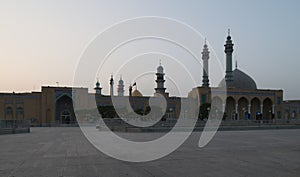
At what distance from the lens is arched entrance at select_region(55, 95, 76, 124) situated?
176ft

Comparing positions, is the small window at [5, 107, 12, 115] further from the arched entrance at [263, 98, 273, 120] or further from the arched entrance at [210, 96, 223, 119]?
the arched entrance at [263, 98, 273, 120]

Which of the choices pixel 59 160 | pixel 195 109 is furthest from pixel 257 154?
pixel 195 109

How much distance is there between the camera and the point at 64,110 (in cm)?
5428

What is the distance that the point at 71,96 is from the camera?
53812mm

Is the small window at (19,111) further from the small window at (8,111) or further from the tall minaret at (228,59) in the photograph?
the tall minaret at (228,59)

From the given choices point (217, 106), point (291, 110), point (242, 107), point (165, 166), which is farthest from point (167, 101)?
point (165, 166)

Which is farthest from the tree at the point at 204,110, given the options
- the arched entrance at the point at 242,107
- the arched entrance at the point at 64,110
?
the arched entrance at the point at 64,110

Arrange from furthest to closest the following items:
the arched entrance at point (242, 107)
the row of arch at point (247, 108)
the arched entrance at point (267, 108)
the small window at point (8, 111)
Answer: the arched entrance at point (267, 108)
the arched entrance at point (242, 107)
the row of arch at point (247, 108)
the small window at point (8, 111)

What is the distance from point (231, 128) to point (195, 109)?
90.2ft

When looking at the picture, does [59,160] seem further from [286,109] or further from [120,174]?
[286,109]

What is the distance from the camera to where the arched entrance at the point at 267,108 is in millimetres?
63131

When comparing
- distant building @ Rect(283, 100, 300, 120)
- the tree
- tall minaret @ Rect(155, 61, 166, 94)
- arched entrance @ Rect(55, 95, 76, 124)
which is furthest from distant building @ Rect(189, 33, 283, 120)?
arched entrance @ Rect(55, 95, 76, 124)

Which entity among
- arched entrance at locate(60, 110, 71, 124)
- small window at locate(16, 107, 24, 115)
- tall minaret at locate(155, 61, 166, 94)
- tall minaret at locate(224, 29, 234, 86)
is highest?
tall minaret at locate(224, 29, 234, 86)

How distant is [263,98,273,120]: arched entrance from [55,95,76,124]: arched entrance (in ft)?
114
